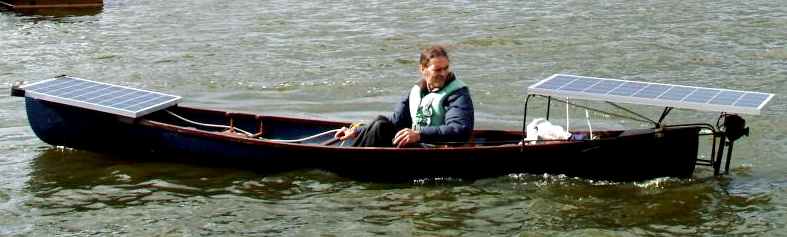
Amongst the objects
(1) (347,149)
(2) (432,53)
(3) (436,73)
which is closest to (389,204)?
(1) (347,149)

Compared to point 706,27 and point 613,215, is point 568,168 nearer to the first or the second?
point 613,215

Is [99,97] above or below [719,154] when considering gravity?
above

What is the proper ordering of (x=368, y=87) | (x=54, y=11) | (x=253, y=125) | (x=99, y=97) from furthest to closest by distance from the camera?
(x=54, y=11) < (x=368, y=87) < (x=253, y=125) < (x=99, y=97)

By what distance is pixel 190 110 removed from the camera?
11164mm

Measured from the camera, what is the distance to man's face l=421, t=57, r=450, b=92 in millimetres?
8953

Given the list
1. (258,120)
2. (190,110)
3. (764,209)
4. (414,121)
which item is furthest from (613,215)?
(190,110)

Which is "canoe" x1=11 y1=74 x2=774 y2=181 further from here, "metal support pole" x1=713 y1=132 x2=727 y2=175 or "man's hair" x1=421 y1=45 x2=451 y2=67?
"man's hair" x1=421 y1=45 x2=451 y2=67

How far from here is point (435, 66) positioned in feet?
29.4

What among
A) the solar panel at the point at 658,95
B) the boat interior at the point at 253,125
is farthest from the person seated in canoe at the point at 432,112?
the boat interior at the point at 253,125

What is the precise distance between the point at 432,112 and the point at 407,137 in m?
0.33

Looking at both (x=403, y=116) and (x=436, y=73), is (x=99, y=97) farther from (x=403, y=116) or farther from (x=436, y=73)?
(x=436, y=73)

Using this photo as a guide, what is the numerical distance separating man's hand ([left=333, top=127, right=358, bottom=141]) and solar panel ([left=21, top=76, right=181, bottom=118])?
75.0 inches

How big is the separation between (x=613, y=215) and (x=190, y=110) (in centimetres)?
473

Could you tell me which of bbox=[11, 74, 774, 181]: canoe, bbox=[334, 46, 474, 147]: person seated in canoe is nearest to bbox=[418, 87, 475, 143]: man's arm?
bbox=[334, 46, 474, 147]: person seated in canoe
